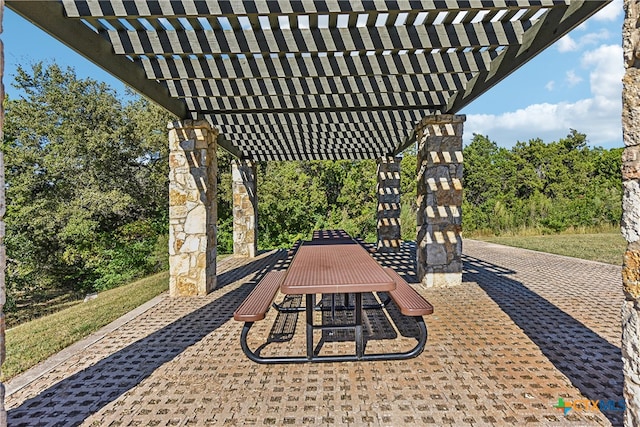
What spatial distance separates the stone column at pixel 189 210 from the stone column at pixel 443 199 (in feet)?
11.4

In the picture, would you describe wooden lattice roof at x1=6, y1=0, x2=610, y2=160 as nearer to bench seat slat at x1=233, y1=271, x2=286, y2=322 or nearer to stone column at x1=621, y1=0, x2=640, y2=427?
stone column at x1=621, y1=0, x2=640, y2=427

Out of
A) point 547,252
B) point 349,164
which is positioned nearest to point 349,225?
point 349,164

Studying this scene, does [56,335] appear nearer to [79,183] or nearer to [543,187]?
[79,183]

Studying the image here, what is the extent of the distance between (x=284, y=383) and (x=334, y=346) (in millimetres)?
797

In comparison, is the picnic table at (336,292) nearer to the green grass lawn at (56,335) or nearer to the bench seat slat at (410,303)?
the bench seat slat at (410,303)

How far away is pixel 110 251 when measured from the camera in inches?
523

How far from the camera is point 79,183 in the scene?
45.2 feet

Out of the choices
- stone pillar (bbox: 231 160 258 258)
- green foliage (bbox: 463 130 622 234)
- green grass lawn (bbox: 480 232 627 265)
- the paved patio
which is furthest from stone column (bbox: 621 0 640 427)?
green foliage (bbox: 463 130 622 234)

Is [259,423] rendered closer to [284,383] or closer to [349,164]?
[284,383]

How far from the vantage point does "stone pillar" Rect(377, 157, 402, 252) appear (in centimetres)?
1004

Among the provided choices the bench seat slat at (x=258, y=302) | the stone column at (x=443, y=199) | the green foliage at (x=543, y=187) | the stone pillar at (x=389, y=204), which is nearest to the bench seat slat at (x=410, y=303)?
the bench seat slat at (x=258, y=302)

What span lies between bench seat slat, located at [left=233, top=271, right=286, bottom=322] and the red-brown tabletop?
312 mm

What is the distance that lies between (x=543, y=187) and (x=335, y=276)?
75.0 ft

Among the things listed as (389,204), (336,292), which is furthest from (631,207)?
(389,204)
